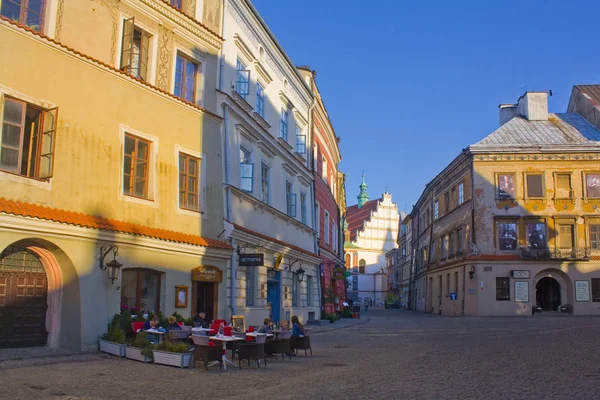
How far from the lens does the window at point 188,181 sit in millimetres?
19031

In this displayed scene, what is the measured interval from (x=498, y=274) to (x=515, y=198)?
5316 mm

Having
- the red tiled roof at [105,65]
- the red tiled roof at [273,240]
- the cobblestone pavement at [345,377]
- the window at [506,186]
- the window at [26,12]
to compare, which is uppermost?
the window at [506,186]

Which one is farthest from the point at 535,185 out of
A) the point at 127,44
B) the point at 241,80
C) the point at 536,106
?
the point at 127,44

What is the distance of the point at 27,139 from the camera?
14.4 m

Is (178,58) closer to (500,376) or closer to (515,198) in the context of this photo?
(500,376)

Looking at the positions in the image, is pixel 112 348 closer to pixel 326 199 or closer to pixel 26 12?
pixel 26 12

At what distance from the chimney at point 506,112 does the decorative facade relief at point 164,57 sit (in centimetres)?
3861

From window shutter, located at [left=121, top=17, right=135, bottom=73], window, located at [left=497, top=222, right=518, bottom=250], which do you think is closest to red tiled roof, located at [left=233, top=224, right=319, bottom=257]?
window shutter, located at [left=121, top=17, right=135, bottom=73]

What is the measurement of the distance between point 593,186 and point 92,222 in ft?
121

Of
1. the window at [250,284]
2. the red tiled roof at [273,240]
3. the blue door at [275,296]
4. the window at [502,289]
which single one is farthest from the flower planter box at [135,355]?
the window at [502,289]

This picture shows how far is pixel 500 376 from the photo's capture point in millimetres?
12414

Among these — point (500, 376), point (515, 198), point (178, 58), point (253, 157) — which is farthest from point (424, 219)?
point (500, 376)

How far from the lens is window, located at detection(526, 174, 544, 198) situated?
4256 cm

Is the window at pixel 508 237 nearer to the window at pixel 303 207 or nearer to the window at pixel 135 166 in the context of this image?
the window at pixel 303 207
